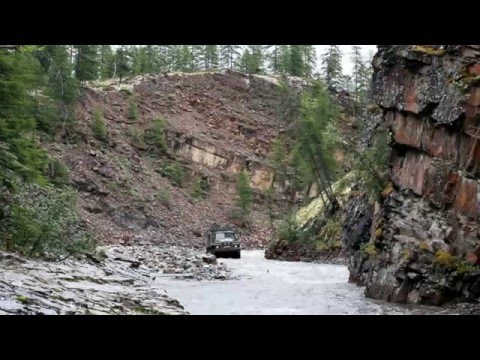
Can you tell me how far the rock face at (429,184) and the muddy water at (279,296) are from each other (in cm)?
93

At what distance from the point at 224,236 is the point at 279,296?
2160cm

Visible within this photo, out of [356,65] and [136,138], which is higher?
[356,65]

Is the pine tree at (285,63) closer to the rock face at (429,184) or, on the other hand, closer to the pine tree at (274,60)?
the pine tree at (274,60)

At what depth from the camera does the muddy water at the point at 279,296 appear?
49.5 feet

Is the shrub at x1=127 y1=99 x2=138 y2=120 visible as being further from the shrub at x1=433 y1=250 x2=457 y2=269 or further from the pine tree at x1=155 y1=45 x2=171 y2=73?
the shrub at x1=433 y1=250 x2=457 y2=269

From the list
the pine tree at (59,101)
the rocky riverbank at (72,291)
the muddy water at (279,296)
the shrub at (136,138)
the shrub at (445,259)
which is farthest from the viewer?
the shrub at (136,138)

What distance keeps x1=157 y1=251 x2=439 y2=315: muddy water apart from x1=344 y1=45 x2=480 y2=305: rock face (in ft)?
3.05

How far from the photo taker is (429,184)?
18406mm

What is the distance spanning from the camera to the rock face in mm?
16047

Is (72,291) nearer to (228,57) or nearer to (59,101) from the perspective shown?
(59,101)

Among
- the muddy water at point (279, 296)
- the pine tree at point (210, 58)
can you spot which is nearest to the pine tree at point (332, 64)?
the pine tree at point (210, 58)

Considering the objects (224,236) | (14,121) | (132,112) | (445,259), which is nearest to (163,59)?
→ (132,112)

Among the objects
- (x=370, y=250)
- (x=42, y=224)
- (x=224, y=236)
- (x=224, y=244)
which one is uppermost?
(x=42, y=224)
